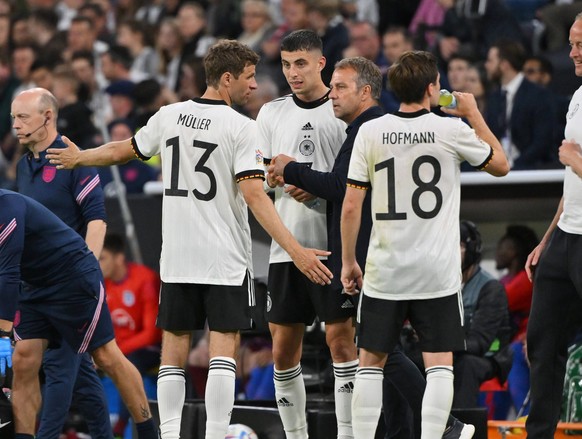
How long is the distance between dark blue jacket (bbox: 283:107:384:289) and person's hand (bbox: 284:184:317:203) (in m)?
0.12

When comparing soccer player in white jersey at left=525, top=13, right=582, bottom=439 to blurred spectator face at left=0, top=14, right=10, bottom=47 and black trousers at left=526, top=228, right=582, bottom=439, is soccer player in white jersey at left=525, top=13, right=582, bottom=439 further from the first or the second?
blurred spectator face at left=0, top=14, right=10, bottom=47

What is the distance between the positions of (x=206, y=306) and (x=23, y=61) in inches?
357

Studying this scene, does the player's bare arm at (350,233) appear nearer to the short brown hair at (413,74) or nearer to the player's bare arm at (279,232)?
the player's bare arm at (279,232)

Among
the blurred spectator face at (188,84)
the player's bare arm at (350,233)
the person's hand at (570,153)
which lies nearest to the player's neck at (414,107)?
the player's bare arm at (350,233)

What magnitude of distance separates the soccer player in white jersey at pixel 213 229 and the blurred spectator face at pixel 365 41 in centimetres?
568

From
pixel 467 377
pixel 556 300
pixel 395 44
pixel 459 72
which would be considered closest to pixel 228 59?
pixel 556 300

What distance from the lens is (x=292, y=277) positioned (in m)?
7.25

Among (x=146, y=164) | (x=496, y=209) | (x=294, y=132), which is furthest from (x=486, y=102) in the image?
(x=294, y=132)

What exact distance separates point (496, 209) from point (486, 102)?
1196 millimetres

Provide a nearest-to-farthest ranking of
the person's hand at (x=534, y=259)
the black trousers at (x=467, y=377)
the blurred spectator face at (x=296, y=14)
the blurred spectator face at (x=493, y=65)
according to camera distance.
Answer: the person's hand at (x=534, y=259) → the black trousers at (x=467, y=377) → the blurred spectator face at (x=493, y=65) → the blurred spectator face at (x=296, y=14)

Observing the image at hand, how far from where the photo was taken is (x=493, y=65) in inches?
451

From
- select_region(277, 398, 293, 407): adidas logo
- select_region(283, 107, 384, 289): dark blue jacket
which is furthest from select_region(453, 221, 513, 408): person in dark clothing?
select_region(283, 107, 384, 289): dark blue jacket

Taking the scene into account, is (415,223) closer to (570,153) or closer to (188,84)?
(570,153)

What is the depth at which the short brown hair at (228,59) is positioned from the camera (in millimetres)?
6820
